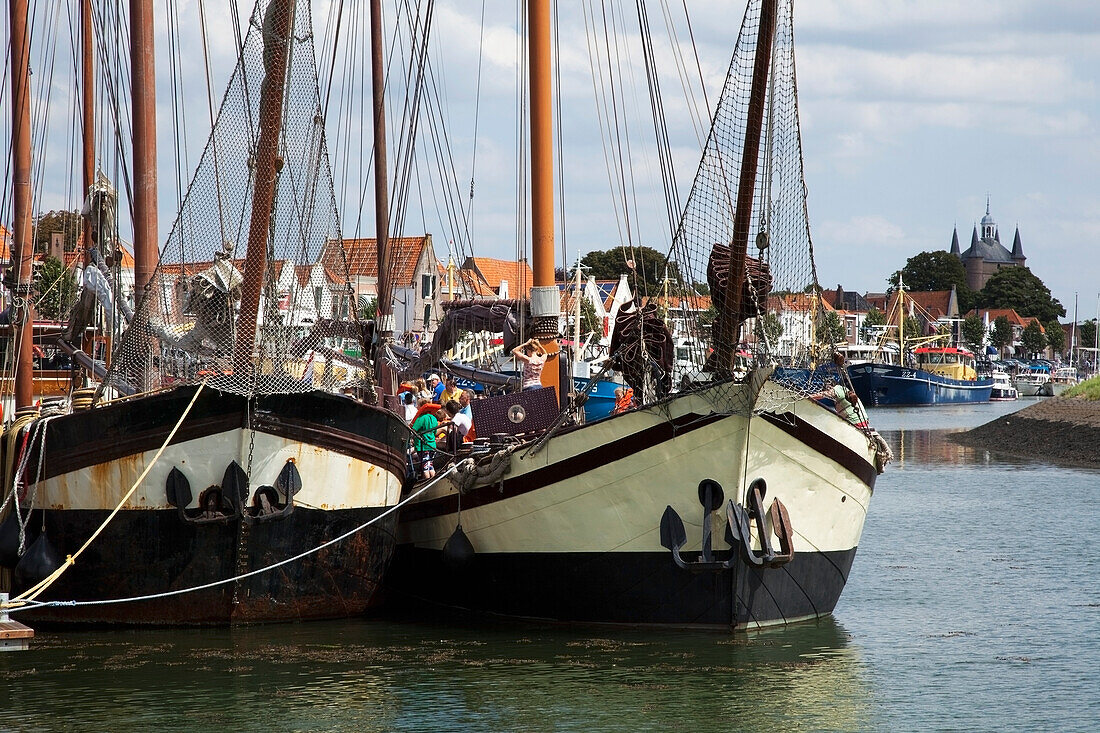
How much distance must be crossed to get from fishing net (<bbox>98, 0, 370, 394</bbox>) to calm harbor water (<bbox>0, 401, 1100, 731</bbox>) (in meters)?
2.79

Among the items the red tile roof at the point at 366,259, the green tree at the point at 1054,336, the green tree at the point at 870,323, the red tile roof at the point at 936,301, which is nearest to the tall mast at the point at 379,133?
the red tile roof at the point at 366,259

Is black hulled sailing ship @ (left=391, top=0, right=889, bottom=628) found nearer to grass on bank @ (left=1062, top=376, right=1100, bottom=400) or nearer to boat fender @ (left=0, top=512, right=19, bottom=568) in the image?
boat fender @ (left=0, top=512, right=19, bottom=568)

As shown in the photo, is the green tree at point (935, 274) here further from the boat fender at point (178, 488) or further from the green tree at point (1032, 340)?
the boat fender at point (178, 488)

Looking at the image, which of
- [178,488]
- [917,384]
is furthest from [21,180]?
[917,384]

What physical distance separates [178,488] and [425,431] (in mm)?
3773

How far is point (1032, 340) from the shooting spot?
574ft

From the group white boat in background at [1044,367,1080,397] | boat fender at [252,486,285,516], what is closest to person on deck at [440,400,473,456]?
boat fender at [252,486,285,516]

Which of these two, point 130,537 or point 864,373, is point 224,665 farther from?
point 864,373

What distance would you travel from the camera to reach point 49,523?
1452 cm

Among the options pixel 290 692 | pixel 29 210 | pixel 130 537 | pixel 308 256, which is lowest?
pixel 290 692

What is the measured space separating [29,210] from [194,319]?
896 centimetres

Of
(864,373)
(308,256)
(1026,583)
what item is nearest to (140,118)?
(308,256)

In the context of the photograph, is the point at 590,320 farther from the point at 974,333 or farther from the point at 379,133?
the point at 974,333

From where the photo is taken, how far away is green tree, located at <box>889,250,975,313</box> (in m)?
189
